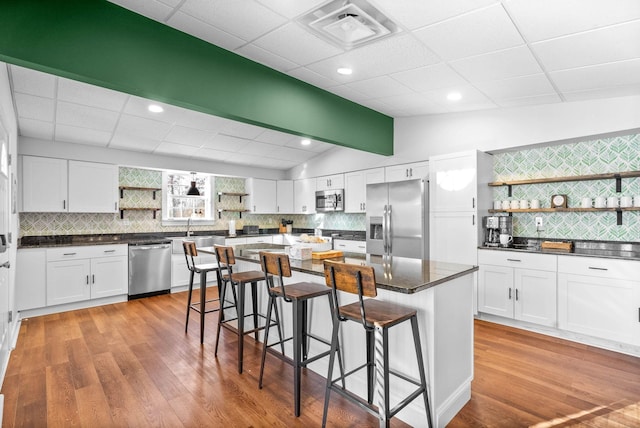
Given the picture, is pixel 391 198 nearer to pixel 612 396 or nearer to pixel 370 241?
pixel 370 241

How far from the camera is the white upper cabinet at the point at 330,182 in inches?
246

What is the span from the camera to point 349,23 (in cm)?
231

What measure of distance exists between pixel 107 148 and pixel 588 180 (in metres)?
6.54

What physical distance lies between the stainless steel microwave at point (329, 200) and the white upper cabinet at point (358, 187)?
0.32ft

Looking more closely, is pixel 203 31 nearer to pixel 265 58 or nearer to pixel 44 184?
pixel 265 58

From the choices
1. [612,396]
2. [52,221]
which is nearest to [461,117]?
[612,396]

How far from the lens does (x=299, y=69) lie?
126 inches

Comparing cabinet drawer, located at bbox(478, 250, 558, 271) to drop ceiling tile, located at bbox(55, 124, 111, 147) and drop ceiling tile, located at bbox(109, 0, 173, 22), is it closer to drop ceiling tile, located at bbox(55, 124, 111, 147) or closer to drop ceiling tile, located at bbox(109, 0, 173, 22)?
drop ceiling tile, located at bbox(109, 0, 173, 22)

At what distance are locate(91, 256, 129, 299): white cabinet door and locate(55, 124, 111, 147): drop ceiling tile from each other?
1.71m

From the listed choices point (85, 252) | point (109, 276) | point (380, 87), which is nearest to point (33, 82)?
point (85, 252)

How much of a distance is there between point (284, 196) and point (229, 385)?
5085 millimetres

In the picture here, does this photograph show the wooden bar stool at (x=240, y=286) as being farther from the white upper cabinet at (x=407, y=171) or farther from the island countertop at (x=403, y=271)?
the white upper cabinet at (x=407, y=171)

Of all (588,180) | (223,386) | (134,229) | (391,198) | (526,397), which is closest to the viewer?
(526,397)

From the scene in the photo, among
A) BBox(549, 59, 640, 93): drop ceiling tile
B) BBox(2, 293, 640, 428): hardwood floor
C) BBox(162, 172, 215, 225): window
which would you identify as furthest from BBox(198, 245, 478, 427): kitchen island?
BBox(162, 172, 215, 225): window
